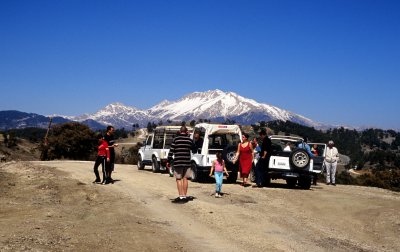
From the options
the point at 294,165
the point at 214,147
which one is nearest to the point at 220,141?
the point at 214,147

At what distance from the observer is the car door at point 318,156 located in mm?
17875

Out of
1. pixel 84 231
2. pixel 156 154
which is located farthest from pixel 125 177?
pixel 84 231

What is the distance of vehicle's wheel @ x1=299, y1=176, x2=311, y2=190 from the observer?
17.7 meters

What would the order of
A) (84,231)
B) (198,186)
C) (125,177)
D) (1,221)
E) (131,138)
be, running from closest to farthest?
(84,231), (1,221), (198,186), (125,177), (131,138)

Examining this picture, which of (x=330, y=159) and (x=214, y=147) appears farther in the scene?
(x=330, y=159)

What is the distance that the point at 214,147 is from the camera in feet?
61.6

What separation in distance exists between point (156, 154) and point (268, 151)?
27.4ft

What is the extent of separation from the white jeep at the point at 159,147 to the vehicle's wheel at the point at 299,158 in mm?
6776

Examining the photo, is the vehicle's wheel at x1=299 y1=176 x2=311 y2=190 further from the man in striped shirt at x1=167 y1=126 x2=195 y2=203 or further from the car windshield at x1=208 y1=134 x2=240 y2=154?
the man in striped shirt at x1=167 y1=126 x2=195 y2=203

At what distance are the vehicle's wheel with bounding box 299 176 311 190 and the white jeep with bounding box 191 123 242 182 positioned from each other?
250 centimetres

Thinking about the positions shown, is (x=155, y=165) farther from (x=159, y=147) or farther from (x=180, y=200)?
(x=180, y=200)

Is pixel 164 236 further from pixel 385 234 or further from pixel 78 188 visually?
pixel 78 188

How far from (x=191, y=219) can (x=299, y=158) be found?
294 inches

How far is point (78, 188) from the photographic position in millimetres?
15930
